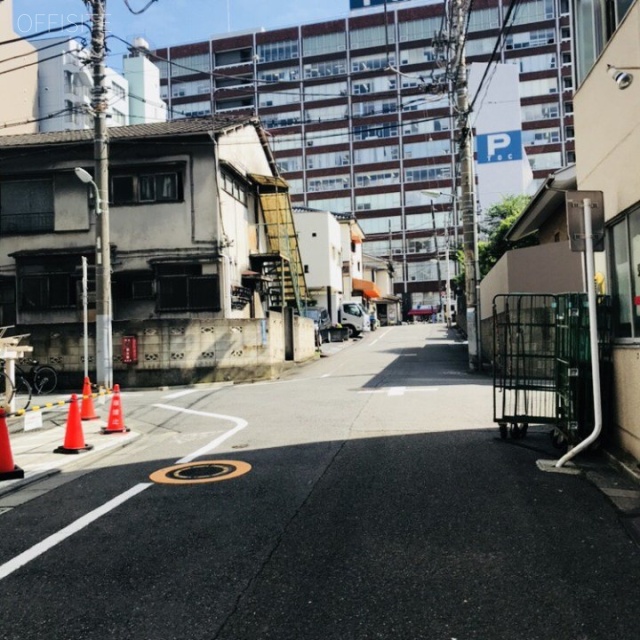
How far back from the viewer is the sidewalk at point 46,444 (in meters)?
7.15

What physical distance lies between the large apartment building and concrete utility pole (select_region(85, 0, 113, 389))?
55.9 m

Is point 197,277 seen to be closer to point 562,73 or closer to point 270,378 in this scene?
point 270,378

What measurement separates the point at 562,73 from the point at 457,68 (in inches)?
2218

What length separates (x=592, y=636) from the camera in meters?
3.03

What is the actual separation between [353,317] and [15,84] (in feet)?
103

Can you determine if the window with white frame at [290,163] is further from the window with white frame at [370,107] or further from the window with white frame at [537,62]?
the window with white frame at [537,62]

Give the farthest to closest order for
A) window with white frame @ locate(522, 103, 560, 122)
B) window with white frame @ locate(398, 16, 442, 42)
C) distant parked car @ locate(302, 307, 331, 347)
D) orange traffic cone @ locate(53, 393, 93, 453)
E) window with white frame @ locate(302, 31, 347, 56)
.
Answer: window with white frame @ locate(302, 31, 347, 56), window with white frame @ locate(398, 16, 442, 42), window with white frame @ locate(522, 103, 560, 122), distant parked car @ locate(302, 307, 331, 347), orange traffic cone @ locate(53, 393, 93, 453)

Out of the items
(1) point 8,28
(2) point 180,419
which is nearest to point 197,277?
(2) point 180,419

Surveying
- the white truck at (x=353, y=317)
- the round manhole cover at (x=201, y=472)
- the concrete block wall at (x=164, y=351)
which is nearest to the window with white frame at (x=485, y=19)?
the white truck at (x=353, y=317)

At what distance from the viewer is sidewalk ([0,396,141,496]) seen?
7.15 m

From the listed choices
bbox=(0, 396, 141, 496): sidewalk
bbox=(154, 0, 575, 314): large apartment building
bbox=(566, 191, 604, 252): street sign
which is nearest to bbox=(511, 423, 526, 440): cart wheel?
bbox=(566, 191, 604, 252): street sign

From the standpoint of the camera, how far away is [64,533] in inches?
192

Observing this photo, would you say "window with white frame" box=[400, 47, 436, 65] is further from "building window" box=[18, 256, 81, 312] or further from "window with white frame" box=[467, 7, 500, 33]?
"building window" box=[18, 256, 81, 312]

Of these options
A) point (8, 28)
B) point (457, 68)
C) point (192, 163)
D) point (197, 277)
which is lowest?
point (197, 277)
